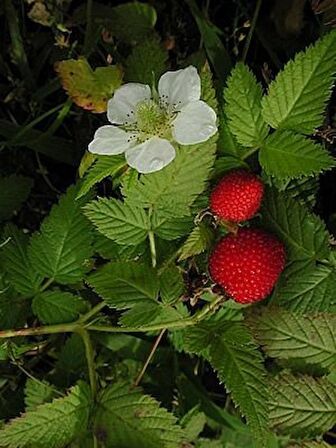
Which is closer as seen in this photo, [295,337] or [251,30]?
[295,337]

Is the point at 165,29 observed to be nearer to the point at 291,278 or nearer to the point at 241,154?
the point at 241,154

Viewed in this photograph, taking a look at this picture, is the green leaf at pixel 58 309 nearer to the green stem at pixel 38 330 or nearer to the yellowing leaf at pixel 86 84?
the green stem at pixel 38 330

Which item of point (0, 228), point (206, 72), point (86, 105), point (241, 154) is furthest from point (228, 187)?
point (0, 228)

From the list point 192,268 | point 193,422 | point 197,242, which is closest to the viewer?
point 197,242

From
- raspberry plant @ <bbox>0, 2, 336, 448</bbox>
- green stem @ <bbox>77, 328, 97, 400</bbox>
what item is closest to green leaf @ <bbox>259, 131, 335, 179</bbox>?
raspberry plant @ <bbox>0, 2, 336, 448</bbox>

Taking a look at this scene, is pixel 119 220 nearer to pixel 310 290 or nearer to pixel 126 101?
pixel 126 101

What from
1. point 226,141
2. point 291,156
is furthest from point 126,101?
point 291,156

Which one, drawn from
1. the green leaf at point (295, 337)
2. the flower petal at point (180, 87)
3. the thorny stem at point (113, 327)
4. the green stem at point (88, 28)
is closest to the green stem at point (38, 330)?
the thorny stem at point (113, 327)
